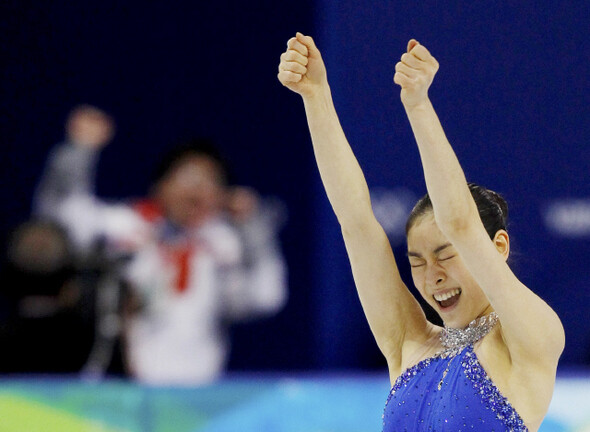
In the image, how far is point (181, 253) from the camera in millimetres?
5016

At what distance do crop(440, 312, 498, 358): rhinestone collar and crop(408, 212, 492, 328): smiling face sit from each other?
0.02 m

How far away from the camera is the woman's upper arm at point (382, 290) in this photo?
7.44 feet

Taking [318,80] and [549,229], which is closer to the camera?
[318,80]

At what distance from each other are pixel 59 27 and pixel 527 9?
2830mm

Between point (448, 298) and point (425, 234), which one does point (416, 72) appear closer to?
point (425, 234)

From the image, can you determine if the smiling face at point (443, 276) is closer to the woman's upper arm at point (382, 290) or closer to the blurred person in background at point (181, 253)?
the woman's upper arm at point (382, 290)

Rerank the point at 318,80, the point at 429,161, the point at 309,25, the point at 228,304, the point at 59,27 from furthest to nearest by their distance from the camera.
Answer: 1. the point at 59,27
2. the point at 309,25
3. the point at 228,304
4. the point at 318,80
5. the point at 429,161

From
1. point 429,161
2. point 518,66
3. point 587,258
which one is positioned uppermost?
point 518,66

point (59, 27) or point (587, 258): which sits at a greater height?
point (59, 27)

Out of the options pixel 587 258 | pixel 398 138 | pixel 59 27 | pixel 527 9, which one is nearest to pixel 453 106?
pixel 398 138

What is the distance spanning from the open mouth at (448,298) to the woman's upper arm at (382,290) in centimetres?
15

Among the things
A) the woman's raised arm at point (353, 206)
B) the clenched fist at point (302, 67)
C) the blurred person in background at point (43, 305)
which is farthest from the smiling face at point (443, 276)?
the blurred person in background at point (43, 305)

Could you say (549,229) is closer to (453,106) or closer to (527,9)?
(453,106)

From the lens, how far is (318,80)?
221 centimetres
